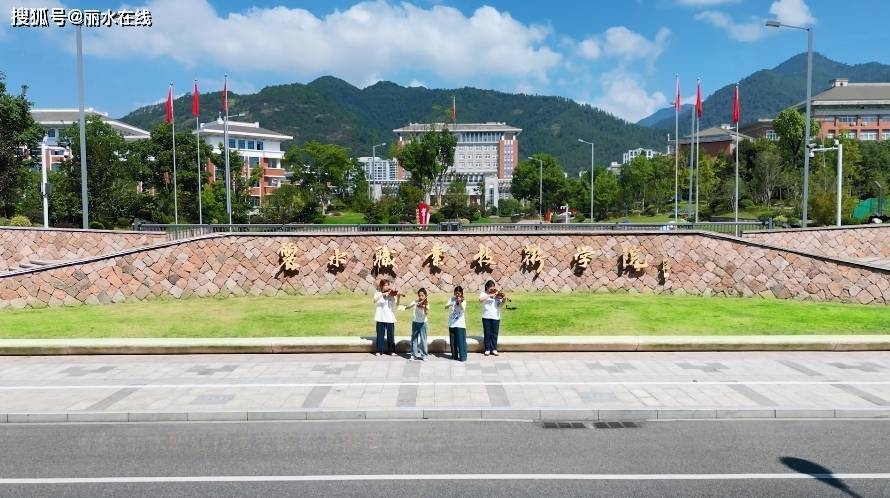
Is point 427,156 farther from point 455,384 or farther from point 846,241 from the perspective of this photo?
point 455,384

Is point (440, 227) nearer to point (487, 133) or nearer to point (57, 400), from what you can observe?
point (57, 400)

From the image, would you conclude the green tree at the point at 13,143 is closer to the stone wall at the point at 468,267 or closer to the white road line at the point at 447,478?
the stone wall at the point at 468,267

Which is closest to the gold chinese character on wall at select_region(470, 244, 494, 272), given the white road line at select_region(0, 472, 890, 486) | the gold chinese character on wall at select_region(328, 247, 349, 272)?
the gold chinese character on wall at select_region(328, 247, 349, 272)

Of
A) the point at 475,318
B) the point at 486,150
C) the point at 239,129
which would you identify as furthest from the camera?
the point at 486,150

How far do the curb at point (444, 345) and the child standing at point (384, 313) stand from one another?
1.00 ft

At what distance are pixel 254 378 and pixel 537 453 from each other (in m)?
5.89

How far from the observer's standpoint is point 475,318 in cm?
1803

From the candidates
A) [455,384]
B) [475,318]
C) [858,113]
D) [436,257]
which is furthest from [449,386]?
[858,113]

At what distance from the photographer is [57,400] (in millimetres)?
11383

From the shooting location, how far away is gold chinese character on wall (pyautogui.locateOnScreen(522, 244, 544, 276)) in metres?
23.0

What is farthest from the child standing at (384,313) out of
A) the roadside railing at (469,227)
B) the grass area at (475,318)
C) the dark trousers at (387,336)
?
the roadside railing at (469,227)

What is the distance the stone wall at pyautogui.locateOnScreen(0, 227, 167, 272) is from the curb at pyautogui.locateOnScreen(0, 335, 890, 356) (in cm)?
1169

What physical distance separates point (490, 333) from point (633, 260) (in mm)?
9627

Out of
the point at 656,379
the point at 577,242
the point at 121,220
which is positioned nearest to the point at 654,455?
the point at 656,379
